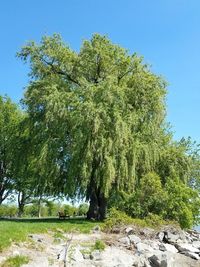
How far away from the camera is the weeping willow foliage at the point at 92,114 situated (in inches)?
1112

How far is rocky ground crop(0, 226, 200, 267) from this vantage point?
15508 millimetres

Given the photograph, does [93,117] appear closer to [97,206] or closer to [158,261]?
[97,206]

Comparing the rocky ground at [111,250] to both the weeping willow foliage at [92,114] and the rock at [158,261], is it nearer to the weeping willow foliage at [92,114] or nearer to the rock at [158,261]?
the rock at [158,261]

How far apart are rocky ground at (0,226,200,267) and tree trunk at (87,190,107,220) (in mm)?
6735

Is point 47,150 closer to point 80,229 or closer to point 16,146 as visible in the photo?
point 16,146

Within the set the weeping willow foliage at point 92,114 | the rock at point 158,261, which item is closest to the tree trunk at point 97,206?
the weeping willow foliage at point 92,114

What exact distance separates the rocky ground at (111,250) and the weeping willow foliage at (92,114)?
598cm

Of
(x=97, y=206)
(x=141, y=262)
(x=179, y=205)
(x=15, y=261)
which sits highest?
(x=179, y=205)

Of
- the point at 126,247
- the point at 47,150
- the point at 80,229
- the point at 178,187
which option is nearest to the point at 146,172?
the point at 178,187

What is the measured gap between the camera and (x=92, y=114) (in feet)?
92.1

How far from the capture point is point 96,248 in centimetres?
1808

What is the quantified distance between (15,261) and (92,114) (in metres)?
15.2

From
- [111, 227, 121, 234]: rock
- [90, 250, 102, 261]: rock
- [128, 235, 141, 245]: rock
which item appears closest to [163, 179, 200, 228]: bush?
[111, 227, 121, 234]: rock

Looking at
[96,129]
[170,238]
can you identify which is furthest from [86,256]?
[96,129]
